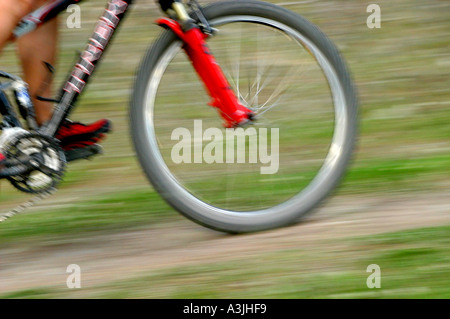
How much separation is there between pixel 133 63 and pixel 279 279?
318cm

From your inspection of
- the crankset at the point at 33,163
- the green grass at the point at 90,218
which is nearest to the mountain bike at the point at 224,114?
the crankset at the point at 33,163

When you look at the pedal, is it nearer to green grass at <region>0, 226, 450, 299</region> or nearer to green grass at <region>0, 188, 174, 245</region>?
green grass at <region>0, 188, 174, 245</region>

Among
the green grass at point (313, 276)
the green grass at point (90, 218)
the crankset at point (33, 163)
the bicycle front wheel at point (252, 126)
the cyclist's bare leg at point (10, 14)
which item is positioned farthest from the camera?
the green grass at point (90, 218)

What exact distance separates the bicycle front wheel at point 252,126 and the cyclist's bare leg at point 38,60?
428 millimetres

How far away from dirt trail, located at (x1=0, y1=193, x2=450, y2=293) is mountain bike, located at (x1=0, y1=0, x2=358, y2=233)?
0.12m

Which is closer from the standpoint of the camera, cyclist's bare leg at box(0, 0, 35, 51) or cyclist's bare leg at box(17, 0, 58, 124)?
cyclist's bare leg at box(0, 0, 35, 51)

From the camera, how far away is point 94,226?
4.12 metres

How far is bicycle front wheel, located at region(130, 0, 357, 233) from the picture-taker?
367 centimetres

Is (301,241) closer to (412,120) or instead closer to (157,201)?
(157,201)

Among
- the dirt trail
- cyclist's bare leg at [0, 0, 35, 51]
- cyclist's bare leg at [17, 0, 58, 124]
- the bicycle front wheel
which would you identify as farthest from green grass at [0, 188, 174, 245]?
cyclist's bare leg at [0, 0, 35, 51]

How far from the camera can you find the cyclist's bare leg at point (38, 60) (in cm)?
374

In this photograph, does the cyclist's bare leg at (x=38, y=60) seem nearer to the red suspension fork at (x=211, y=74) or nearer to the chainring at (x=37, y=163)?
the chainring at (x=37, y=163)

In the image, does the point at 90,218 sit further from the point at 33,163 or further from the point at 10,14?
the point at 10,14

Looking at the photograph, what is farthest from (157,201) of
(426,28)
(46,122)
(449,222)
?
(426,28)
